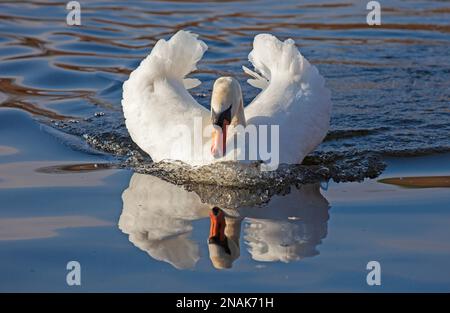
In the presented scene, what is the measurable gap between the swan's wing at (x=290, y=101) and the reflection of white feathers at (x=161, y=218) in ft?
3.12

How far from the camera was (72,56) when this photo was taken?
45.9 feet

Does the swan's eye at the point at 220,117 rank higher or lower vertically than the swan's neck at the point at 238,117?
lower

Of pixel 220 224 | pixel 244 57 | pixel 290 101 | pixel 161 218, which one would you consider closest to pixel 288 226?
pixel 220 224

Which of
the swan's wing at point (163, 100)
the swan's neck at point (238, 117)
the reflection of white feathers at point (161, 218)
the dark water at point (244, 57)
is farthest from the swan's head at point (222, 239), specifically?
the dark water at point (244, 57)

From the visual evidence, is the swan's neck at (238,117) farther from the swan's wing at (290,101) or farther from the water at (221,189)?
the water at (221,189)

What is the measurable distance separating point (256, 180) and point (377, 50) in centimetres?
571

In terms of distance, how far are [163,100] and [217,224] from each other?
199 centimetres

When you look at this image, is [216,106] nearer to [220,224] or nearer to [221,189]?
[221,189]

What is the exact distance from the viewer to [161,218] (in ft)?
26.2

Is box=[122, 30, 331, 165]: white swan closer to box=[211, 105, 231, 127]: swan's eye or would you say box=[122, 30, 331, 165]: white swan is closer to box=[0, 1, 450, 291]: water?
box=[211, 105, 231, 127]: swan's eye

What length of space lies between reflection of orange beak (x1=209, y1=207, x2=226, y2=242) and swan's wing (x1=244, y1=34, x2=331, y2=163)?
894 millimetres

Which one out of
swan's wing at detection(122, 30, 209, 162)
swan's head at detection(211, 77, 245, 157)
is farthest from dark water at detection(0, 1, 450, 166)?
swan's head at detection(211, 77, 245, 157)

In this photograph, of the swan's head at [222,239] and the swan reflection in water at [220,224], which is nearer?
the swan's head at [222,239]

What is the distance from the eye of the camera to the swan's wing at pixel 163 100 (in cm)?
917
